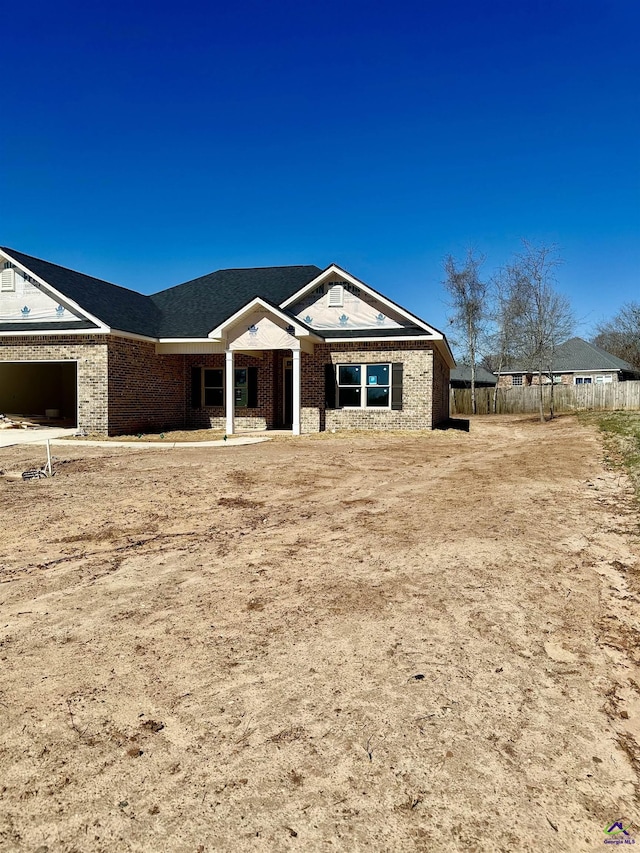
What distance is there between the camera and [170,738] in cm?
247

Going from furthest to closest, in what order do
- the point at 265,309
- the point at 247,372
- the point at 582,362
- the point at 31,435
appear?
the point at 582,362 → the point at 247,372 → the point at 265,309 → the point at 31,435

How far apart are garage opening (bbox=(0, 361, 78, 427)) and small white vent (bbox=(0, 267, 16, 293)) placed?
3356 millimetres

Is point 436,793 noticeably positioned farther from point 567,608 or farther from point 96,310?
point 96,310

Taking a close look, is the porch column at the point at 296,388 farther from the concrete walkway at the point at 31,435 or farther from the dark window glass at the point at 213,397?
the concrete walkway at the point at 31,435

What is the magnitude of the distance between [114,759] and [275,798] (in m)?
0.74

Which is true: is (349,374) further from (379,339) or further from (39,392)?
(39,392)

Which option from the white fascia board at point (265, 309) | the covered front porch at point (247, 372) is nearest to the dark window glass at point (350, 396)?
the covered front porch at point (247, 372)

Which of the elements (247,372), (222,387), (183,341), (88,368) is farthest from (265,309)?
(88,368)

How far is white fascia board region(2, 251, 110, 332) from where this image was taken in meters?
17.1

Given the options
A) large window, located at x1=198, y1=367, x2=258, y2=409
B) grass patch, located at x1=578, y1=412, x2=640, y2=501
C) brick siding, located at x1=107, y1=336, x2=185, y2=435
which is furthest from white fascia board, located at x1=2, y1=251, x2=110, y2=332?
grass patch, located at x1=578, y1=412, x2=640, y2=501

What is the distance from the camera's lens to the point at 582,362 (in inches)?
1681

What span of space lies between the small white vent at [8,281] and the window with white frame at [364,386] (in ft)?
37.3

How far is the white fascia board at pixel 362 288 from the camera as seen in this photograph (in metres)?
→ 18.0

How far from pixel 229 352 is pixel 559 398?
2381cm
